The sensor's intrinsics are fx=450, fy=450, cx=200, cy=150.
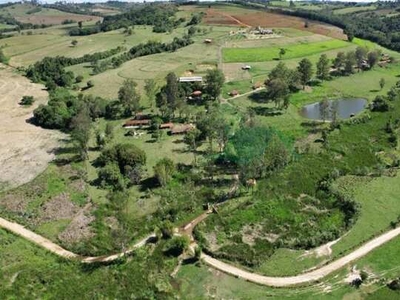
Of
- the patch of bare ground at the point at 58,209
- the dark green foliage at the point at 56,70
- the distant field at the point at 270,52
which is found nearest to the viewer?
the patch of bare ground at the point at 58,209

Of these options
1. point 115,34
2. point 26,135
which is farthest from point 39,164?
point 115,34

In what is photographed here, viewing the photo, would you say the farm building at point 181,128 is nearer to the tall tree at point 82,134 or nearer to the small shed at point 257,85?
the tall tree at point 82,134

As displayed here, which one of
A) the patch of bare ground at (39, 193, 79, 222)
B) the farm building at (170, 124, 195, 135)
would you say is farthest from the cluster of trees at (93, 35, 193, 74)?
the patch of bare ground at (39, 193, 79, 222)

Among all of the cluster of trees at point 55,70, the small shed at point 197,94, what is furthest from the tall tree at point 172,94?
the cluster of trees at point 55,70

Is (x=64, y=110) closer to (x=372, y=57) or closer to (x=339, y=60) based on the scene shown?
(x=339, y=60)

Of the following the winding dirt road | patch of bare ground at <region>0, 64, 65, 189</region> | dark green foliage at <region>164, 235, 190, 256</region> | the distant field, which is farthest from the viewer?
the distant field

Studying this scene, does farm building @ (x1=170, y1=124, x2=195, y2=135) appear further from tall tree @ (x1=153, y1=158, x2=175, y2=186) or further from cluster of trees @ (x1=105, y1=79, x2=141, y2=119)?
tall tree @ (x1=153, y1=158, x2=175, y2=186)

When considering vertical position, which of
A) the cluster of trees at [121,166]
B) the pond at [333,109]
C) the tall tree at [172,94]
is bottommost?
the pond at [333,109]
